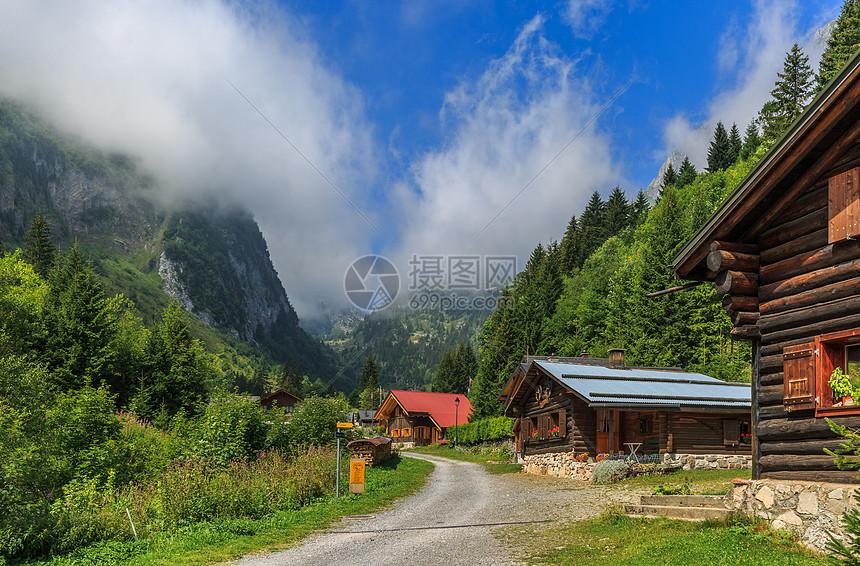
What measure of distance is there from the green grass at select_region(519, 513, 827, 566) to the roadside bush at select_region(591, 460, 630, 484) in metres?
12.1

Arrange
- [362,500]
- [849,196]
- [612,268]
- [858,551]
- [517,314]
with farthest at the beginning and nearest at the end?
[612,268] → [517,314] → [362,500] → [849,196] → [858,551]

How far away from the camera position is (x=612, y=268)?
75.1 metres

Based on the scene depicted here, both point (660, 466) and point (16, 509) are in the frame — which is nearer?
A: point (16, 509)

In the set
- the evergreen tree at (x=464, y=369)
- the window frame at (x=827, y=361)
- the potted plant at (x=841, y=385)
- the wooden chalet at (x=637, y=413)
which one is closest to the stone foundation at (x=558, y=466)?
the wooden chalet at (x=637, y=413)

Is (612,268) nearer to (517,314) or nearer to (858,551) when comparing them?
(517,314)

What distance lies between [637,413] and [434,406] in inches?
2049

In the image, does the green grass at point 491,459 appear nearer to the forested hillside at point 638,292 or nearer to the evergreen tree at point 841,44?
the forested hillside at point 638,292

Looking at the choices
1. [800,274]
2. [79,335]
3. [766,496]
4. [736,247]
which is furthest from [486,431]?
[800,274]

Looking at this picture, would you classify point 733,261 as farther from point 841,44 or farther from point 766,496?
point 841,44

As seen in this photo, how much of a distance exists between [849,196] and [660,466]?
65.6 ft

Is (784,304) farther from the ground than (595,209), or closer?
closer

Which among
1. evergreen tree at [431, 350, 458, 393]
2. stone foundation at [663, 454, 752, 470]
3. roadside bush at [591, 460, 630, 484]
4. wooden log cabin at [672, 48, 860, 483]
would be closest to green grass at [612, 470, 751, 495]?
roadside bush at [591, 460, 630, 484]

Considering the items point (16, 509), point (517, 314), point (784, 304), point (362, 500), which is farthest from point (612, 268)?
point (16, 509)

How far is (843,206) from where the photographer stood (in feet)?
32.8
